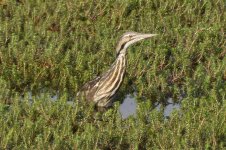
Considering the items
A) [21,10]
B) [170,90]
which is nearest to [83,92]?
[170,90]

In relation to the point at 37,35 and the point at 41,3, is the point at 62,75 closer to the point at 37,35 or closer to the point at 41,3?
the point at 37,35

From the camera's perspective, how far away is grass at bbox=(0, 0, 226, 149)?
10.3 meters

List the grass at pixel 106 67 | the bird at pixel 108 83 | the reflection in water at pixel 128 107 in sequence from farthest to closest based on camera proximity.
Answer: the bird at pixel 108 83 < the reflection in water at pixel 128 107 < the grass at pixel 106 67

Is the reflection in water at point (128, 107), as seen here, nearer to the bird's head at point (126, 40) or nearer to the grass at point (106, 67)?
the grass at point (106, 67)

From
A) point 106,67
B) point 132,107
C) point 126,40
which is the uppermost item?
point 126,40

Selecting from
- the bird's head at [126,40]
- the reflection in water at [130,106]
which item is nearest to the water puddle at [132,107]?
the reflection in water at [130,106]

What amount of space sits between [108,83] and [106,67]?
4.19 feet

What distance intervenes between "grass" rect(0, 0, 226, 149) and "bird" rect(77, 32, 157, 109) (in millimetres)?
265

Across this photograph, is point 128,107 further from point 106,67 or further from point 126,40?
Answer: point 106,67

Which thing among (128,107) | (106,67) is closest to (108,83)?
(128,107)

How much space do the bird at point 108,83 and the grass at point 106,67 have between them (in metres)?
0.26

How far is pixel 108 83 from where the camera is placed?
457 inches

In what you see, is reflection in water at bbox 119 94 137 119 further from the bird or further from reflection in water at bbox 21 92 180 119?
the bird

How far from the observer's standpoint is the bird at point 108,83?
11.6 metres
